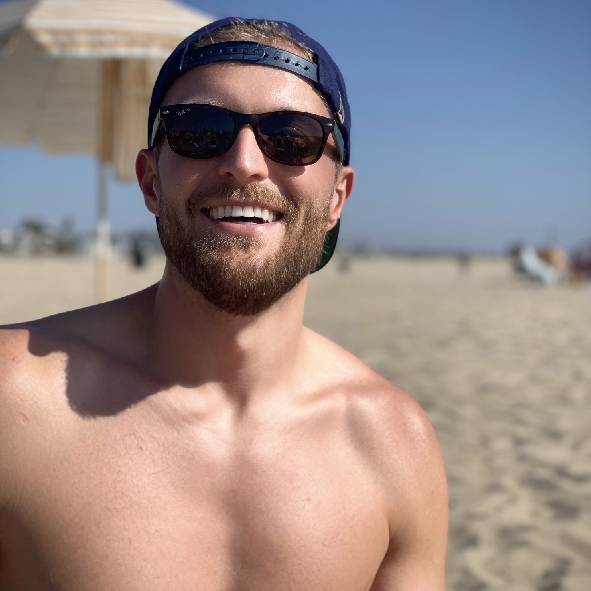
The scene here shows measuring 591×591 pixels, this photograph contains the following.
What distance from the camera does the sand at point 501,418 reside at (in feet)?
10.2

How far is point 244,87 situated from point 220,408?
698 millimetres

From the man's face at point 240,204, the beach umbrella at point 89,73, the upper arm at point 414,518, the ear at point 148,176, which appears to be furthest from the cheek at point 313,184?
the beach umbrella at point 89,73

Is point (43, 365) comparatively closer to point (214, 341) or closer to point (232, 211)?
point (214, 341)

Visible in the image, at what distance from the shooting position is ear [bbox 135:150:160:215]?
1551mm

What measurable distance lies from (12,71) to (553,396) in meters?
4.98

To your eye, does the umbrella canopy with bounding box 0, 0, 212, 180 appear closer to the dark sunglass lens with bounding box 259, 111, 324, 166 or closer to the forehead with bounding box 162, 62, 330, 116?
the forehead with bounding box 162, 62, 330, 116

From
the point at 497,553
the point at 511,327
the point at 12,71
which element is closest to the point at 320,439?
the point at 497,553

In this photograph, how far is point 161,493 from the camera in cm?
140

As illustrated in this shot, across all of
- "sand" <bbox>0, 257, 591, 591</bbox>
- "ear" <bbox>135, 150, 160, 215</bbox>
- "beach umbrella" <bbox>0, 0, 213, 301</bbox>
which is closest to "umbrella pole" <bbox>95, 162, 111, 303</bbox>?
"beach umbrella" <bbox>0, 0, 213, 301</bbox>

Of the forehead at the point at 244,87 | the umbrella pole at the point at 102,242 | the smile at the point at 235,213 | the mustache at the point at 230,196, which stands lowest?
the umbrella pole at the point at 102,242

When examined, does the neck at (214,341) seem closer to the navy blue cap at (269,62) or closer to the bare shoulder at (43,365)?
the bare shoulder at (43,365)

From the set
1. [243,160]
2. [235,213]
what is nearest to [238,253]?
[235,213]

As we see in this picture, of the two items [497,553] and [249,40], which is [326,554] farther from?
[497,553]

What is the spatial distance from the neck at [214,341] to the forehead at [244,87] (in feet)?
1.22
